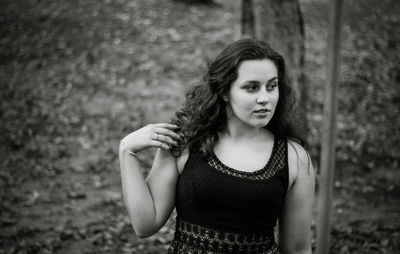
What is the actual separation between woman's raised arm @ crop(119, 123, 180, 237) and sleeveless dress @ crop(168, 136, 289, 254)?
0.09 metres

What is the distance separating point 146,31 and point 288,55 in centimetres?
578

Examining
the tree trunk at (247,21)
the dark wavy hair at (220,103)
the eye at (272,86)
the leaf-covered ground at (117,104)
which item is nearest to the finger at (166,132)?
the dark wavy hair at (220,103)

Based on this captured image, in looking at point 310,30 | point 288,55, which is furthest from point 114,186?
point 310,30

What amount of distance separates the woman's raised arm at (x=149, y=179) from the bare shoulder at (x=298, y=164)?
2.31 feet

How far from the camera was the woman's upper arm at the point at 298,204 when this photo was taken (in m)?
2.58

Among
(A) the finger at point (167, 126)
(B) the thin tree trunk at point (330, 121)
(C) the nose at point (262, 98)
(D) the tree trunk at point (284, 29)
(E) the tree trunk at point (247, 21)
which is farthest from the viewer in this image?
(E) the tree trunk at point (247, 21)

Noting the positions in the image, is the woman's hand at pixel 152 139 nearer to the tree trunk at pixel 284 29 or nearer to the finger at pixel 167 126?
the finger at pixel 167 126

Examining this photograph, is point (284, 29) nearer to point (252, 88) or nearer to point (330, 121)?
point (330, 121)

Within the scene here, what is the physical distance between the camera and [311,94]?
822cm

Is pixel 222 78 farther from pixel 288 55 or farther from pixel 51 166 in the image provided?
pixel 51 166

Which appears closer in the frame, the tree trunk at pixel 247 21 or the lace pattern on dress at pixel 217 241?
the lace pattern on dress at pixel 217 241

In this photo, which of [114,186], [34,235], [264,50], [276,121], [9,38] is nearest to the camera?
[264,50]

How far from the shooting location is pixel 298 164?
258cm

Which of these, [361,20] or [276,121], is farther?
[361,20]
